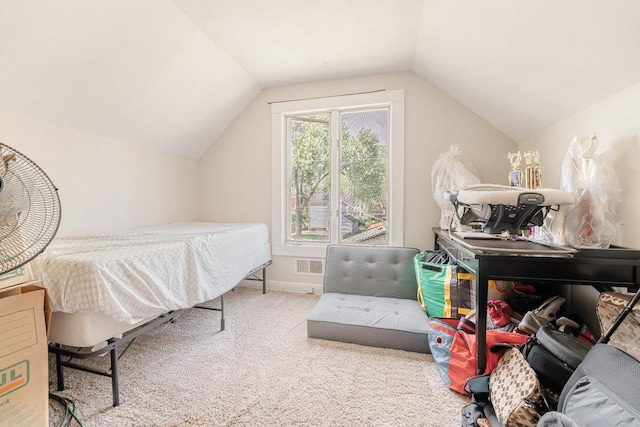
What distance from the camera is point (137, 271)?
145 centimetres

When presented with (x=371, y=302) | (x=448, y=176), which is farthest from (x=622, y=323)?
(x=448, y=176)

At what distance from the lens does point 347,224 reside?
3.07m

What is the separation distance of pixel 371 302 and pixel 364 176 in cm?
137

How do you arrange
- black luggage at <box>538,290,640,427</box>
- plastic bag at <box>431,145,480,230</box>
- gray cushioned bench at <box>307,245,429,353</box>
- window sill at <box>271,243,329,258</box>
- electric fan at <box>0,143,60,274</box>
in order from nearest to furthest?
black luggage at <box>538,290,640,427</box> → electric fan at <box>0,143,60,274</box> → gray cushioned bench at <box>307,245,429,353</box> → plastic bag at <box>431,145,480,230</box> → window sill at <box>271,243,329,258</box>

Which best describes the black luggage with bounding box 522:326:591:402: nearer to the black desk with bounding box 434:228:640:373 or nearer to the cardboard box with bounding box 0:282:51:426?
the black desk with bounding box 434:228:640:373

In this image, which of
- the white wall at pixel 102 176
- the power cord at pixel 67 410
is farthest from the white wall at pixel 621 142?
the white wall at pixel 102 176

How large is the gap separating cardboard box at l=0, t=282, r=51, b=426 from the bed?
0.40ft

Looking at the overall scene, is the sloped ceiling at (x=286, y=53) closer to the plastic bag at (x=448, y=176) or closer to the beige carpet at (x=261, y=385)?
the plastic bag at (x=448, y=176)

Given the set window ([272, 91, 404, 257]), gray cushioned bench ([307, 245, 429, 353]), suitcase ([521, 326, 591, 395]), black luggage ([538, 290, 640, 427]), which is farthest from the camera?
window ([272, 91, 404, 257])

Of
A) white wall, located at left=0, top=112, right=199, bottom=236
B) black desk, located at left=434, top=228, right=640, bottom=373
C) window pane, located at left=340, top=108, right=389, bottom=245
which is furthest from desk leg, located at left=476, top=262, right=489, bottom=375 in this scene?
white wall, located at left=0, top=112, right=199, bottom=236

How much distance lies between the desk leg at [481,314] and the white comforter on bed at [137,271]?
172cm

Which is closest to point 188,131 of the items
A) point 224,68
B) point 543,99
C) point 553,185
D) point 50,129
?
point 224,68

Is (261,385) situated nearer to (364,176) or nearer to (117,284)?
(117,284)

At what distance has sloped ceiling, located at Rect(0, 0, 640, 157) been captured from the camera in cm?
133
